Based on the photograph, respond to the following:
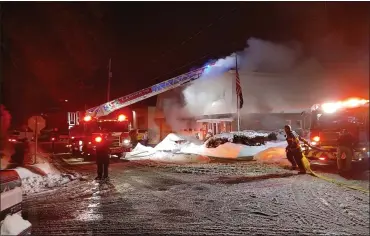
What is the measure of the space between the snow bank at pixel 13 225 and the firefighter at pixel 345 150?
908cm

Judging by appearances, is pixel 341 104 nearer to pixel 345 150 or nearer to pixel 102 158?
pixel 345 150

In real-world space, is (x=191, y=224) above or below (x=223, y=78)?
below

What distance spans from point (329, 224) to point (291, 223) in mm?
580

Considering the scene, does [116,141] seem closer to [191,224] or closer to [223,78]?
[191,224]

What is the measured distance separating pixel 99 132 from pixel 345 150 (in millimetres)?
11319

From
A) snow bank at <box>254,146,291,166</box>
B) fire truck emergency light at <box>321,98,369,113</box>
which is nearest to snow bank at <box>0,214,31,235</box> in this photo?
fire truck emergency light at <box>321,98,369,113</box>

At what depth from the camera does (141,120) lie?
36.8m

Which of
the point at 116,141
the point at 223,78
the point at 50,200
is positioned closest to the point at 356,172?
the point at 50,200

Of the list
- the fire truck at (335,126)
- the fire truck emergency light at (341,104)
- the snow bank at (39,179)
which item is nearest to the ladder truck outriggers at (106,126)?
the snow bank at (39,179)

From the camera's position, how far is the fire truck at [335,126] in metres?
9.84

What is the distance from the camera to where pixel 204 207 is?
22.4 ft

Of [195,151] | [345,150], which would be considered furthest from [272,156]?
[195,151]

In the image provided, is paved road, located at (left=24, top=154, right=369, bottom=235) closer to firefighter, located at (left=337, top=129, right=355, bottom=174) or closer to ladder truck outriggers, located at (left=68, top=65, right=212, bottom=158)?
firefighter, located at (left=337, top=129, right=355, bottom=174)

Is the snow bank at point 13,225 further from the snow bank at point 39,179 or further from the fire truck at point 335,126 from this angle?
the fire truck at point 335,126
